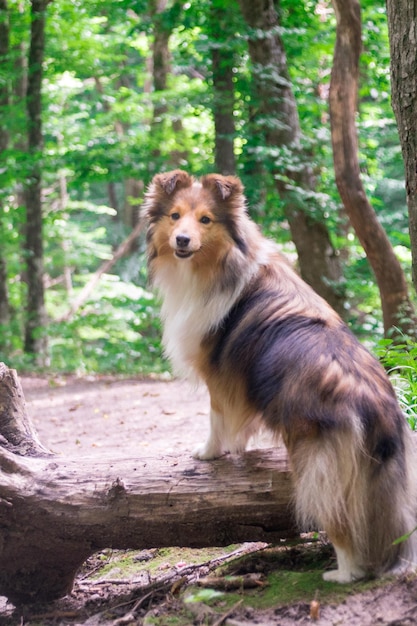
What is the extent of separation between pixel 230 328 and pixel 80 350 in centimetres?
1017

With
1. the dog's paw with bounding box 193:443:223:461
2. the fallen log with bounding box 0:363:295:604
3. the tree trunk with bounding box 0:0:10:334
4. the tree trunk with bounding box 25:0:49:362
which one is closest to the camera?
the fallen log with bounding box 0:363:295:604

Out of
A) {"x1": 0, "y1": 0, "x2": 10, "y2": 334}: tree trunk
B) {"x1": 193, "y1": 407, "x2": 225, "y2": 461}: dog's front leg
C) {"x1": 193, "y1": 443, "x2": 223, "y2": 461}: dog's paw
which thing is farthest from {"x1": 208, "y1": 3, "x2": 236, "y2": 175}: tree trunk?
{"x1": 193, "y1": 443, "x2": 223, "y2": 461}: dog's paw

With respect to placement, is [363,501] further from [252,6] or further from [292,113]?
[252,6]

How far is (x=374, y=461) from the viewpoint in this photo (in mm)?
2834

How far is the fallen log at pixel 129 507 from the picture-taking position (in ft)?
10.6

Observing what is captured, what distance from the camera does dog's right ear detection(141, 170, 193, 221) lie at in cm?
385

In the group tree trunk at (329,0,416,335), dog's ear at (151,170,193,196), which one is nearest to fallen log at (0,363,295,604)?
dog's ear at (151,170,193,196)

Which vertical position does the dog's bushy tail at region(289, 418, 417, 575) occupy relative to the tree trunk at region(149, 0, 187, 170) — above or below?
below

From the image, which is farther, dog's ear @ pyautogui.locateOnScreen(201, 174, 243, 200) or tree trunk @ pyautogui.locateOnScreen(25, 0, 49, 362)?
tree trunk @ pyautogui.locateOnScreen(25, 0, 49, 362)

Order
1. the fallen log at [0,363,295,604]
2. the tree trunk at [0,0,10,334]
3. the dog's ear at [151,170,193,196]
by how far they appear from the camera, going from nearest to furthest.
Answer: the fallen log at [0,363,295,604], the dog's ear at [151,170,193,196], the tree trunk at [0,0,10,334]

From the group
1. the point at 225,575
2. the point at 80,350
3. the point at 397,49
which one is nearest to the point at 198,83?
the point at 80,350

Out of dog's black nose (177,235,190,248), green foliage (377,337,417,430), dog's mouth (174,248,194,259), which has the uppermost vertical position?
dog's black nose (177,235,190,248)

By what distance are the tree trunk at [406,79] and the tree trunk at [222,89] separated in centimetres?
608

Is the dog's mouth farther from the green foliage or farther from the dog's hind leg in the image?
the dog's hind leg
